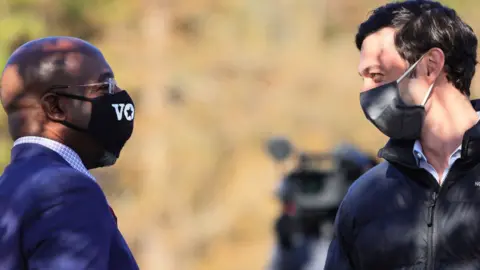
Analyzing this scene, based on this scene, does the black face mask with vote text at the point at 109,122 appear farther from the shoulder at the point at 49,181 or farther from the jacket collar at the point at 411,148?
the jacket collar at the point at 411,148

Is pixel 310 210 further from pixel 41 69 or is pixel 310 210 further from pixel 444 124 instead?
pixel 41 69

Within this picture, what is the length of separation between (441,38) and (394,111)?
11.1 inches

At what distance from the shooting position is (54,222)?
2.92 m

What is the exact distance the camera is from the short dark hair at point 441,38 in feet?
11.1

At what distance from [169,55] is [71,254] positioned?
24336mm

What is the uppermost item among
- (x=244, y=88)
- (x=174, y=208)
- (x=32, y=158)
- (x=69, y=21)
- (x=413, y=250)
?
(x=32, y=158)

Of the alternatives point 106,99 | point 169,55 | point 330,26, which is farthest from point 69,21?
A: point 106,99

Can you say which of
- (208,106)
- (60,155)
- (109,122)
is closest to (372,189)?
(109,122)

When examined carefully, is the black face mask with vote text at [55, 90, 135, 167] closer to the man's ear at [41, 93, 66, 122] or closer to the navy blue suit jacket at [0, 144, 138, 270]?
the man's ear at [41, 93, 66, 122]

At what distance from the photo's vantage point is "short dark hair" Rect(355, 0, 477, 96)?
11.1 ft

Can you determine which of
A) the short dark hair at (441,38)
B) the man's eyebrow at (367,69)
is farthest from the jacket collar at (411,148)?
the man's eyebrow at (367,69)

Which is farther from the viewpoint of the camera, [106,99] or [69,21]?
[69,21]

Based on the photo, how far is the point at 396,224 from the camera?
329 centimetres

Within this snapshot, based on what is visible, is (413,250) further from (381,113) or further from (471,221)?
(381,113)
